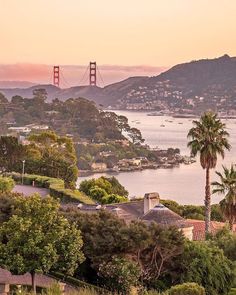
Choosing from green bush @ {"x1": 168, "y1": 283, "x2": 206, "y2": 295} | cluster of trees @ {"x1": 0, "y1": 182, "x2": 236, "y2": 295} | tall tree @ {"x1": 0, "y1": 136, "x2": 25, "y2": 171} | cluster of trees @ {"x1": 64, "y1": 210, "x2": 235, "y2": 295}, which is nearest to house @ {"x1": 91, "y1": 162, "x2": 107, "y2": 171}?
tall tree @ {"x1": 0, "y1": 136, "x2": 25, "y2": 171}

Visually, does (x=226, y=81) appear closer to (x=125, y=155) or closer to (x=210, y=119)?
(x=125, y=155)

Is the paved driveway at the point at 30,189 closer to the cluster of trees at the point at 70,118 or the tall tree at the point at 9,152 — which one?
the tall tree at the point at 9,152

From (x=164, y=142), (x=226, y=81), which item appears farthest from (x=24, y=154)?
(x=226, y=81)

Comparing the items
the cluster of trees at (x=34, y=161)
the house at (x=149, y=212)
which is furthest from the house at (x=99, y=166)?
the house at (x=149, y=212)

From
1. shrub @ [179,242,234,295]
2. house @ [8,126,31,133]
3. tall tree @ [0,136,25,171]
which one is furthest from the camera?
house @ [8,126,31,133]

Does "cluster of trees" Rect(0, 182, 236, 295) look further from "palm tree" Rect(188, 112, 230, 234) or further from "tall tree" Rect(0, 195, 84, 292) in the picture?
"palm tree" Rect(188, 112, 230, 234)

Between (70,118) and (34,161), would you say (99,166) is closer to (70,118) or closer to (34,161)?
(70,118)
